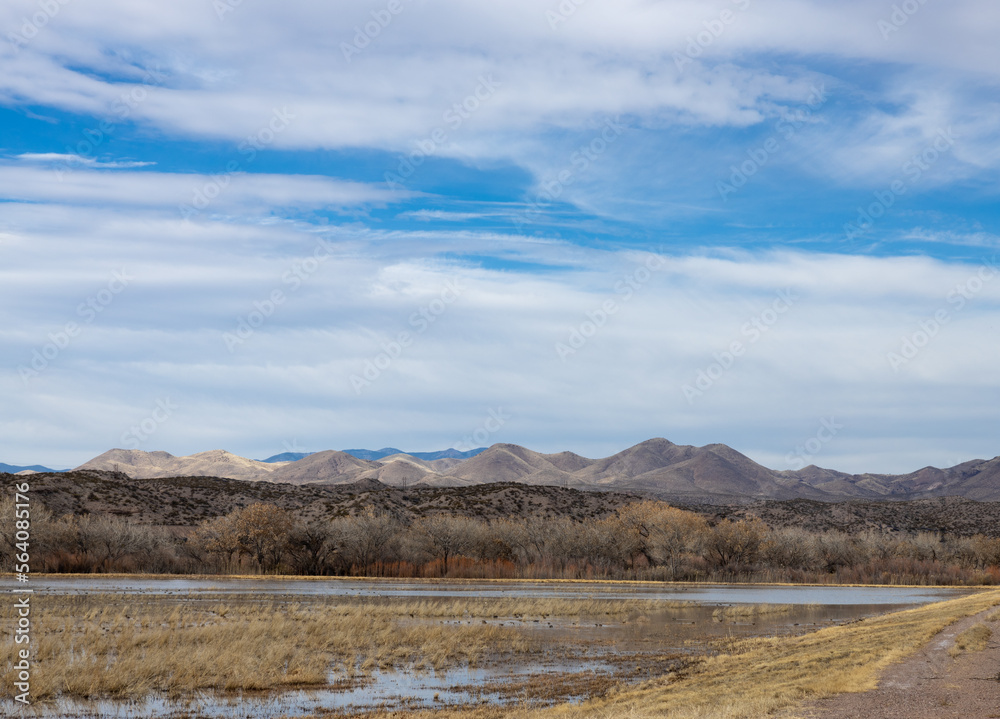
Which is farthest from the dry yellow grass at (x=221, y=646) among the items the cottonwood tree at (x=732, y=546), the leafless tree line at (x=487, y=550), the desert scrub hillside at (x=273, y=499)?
the desert scrub hillside at (x=273, y=499)

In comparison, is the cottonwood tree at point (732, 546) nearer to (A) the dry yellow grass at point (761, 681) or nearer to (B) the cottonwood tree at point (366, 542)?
(B) the cottonwood tree at point (366, 542)

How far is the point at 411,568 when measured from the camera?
2623 inches

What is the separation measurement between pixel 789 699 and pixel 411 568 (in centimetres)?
5341

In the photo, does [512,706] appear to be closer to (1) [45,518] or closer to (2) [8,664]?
(2) [8,664]

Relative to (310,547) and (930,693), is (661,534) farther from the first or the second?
(930,693)

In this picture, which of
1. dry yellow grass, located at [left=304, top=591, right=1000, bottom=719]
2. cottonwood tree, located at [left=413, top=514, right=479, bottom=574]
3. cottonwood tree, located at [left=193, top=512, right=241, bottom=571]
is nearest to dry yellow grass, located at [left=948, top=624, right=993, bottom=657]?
dry yellow grass, located at [left=304, top=591, right=1000, bottom=719]

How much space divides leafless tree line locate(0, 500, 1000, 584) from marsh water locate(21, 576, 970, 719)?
684 centimetres

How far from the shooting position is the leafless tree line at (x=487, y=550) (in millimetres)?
64625

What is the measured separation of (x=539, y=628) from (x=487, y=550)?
39.9m

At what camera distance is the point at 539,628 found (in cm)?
3369

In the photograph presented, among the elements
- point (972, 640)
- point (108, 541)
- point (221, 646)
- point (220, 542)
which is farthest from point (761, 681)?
point (108, 541)

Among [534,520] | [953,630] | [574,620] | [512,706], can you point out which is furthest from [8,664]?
[534,520]

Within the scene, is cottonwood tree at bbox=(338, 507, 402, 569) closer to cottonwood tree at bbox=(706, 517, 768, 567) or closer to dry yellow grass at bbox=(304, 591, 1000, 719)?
cottonwood tree at bbox=(706, 517, 768, 567)

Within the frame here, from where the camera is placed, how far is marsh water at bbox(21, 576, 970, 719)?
61.3ft
